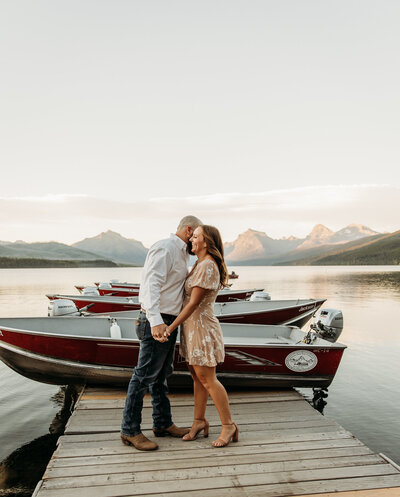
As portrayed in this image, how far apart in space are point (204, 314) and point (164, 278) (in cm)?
52

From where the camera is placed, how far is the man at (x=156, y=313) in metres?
3.54

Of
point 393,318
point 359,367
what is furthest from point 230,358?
point 393,318

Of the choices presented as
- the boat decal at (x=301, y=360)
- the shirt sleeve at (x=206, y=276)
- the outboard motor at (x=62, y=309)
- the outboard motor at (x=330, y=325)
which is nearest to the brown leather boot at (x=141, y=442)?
the shirt sleeve at (x=206, y=276)

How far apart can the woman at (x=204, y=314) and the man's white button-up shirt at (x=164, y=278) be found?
10cm

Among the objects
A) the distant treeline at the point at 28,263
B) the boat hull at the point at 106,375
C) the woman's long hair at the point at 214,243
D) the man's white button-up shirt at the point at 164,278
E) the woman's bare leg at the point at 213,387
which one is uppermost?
the woman's long hair at the point at 214,243

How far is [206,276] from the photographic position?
→ 356 cm

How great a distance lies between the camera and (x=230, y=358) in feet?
20.1

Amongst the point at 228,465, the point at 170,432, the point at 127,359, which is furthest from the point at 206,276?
the point at 127,359

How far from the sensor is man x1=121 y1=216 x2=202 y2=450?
11.6 ft

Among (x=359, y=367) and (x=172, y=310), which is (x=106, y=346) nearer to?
(x=172, y=310)

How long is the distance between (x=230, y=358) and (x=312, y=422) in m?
1.65

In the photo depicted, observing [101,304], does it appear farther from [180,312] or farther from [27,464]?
[180,312]

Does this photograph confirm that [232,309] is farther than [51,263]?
No

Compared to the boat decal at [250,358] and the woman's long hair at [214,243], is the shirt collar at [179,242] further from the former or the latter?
the boat decal at [250,358]
